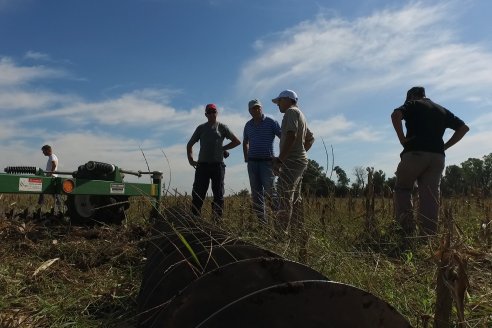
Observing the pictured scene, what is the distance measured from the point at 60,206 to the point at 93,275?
352 centimetres

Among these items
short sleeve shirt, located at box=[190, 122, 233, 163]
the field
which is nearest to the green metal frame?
the field

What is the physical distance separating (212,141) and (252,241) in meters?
4.33

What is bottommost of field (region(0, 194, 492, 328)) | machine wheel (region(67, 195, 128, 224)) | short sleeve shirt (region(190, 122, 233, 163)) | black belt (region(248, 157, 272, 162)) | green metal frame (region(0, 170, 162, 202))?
field (region(0, 194, 492, 328))

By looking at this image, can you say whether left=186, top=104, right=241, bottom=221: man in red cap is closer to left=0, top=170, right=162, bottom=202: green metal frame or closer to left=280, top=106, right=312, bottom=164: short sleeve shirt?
left=0, top=170, right=162, bottom=202: green metal frame

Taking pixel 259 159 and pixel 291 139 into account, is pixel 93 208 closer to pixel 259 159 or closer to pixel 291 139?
pixel 259 159

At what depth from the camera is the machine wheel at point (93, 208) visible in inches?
278

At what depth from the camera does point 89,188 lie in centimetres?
683

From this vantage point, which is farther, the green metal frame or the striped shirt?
the striped shirt

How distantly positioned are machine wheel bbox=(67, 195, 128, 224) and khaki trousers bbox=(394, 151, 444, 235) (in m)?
3.77

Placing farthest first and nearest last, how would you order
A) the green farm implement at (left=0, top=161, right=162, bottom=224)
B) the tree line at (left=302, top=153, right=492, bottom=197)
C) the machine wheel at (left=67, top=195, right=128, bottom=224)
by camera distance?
the machine wheel at (left=67, top=195, right=128, bottom=224) → the green farm implement at (left=0, top=161, right=162, bottom=224) → the tree line at (left=302, top=153, right=492, bottom=197)

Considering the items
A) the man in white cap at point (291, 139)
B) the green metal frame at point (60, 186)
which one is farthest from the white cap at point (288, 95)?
the green metal frame at point (60, 186)

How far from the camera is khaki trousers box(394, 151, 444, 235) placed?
18.1ft

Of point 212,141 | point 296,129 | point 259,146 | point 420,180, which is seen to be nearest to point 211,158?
point 212,141

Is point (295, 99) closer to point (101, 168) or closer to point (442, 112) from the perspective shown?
point (442, 112)
